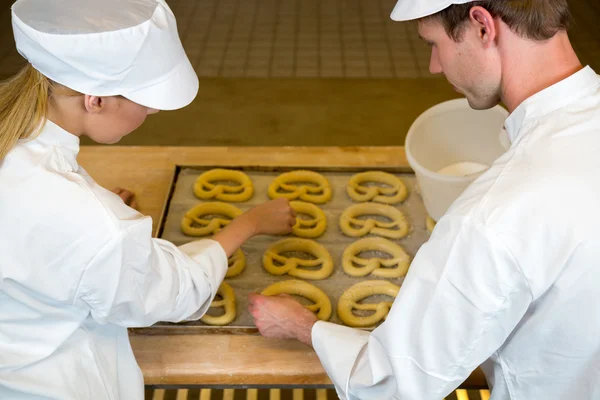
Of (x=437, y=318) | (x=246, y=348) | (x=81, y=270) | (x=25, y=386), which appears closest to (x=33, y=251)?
(x=81, y=270)

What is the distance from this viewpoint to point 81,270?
1.20 metres

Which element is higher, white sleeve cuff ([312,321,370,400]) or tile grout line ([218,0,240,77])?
white sleeve cuff ([312,321,370,400])

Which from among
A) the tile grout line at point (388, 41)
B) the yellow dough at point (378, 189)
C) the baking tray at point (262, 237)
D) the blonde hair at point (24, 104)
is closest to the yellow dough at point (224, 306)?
the baking tray at point (262, 237)

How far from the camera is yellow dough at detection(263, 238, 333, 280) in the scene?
1759mm

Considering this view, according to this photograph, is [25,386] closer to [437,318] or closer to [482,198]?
[437,318]

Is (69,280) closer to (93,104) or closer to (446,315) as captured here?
(93,104)

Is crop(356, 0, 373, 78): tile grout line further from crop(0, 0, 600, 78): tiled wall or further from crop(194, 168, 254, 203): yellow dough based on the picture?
crop(194, 168, 254, 203): yellow dough

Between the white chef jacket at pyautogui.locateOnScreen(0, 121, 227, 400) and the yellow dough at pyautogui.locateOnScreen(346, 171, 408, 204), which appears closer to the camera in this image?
the white chef jacket at pyautogui.locateOnScreen(0, 121, 227, 400)

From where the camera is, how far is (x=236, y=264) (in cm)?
177

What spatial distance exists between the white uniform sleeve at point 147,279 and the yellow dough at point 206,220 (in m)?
0.29

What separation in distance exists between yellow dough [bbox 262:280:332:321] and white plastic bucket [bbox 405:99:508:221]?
424 millimetres

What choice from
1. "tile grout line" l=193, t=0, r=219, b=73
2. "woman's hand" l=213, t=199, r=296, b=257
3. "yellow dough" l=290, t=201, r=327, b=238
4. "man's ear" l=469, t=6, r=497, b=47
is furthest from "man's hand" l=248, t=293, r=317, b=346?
"tile grout line" l=193, t=0, r=219, b=73

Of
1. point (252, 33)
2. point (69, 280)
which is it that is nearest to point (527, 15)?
point (69, 280)

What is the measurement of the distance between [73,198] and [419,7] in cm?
72
